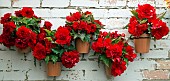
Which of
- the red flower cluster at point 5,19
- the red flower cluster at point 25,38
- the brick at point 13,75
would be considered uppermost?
the red flower cluster at point 5,19

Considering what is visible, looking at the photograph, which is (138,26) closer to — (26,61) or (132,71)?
(132,71)

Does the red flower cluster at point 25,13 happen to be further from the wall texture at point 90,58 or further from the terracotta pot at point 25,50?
the terracotta pot at point 25,50

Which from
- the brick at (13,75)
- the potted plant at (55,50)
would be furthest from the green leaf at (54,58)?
the brick at (13,75)

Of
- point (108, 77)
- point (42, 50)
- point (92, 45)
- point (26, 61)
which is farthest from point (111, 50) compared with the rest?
point (26, 61)

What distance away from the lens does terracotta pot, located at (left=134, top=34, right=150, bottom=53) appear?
6.88 ft

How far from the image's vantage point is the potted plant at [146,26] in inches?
80.3

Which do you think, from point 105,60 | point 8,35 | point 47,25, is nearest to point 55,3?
point 47,25

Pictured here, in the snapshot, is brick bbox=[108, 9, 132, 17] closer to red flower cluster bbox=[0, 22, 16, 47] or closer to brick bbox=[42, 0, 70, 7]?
brick bbox=[42, 0, 70, 7]

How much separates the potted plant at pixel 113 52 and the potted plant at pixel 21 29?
1.47ft

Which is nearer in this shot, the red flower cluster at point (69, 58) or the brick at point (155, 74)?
the red flower cluster at point (69, 58)

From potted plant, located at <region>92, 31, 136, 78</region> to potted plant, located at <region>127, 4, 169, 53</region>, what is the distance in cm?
11

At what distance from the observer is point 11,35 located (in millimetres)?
2020

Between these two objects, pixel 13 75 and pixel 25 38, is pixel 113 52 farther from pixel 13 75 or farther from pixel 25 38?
pixel 13 75

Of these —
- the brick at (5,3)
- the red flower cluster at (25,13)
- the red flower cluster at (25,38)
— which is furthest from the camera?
the brick at (5,3)
